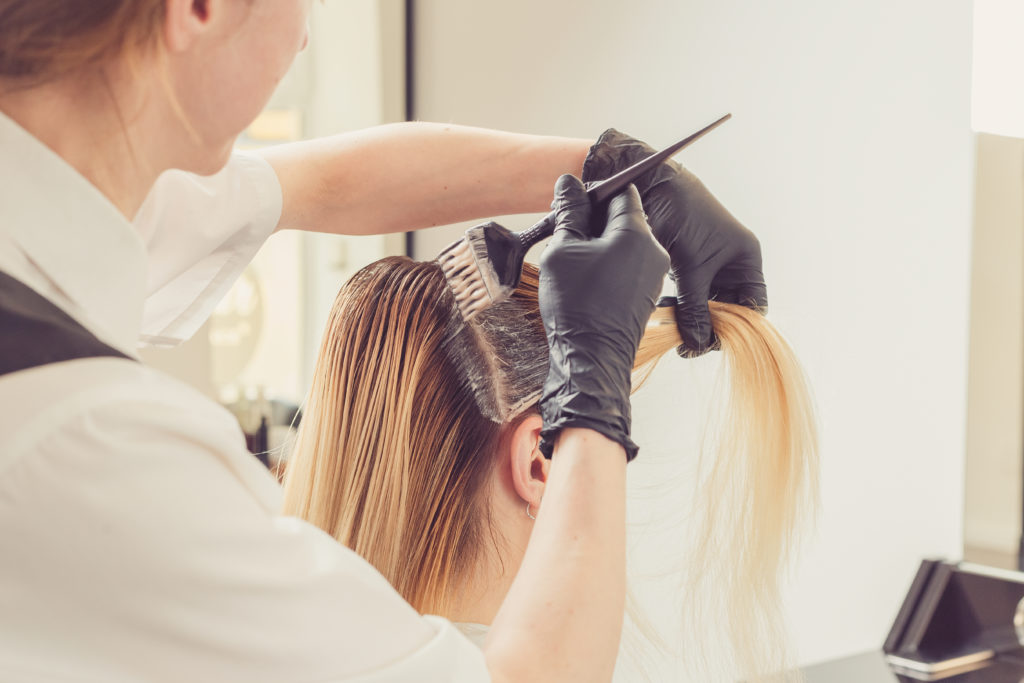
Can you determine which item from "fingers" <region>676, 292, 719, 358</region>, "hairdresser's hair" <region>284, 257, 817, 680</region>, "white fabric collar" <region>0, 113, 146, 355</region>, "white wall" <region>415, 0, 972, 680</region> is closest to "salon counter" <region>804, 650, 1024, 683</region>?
"white wall" <region>415, 0, 972, 680</region>

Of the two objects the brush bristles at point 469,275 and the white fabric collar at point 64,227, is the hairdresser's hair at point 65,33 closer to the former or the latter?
the white fabric collar at point 64,227

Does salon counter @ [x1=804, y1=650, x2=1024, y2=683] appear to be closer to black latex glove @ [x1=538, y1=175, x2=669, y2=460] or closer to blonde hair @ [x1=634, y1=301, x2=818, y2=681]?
blonde hair @ [x1=634, y1=301, x2=818, y2=681]

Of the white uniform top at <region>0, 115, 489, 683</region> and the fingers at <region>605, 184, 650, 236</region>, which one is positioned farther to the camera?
the fingers at <region>605, 184, 650, 236</region>

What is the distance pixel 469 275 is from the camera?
0.92 meters

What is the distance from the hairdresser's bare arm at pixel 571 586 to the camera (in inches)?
26.0

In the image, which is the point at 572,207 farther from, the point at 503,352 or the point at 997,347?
the point at 997,347

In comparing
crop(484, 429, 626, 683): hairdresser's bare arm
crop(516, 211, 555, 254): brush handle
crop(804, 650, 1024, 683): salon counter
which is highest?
crop(516, 211, 555, 254): brush handle

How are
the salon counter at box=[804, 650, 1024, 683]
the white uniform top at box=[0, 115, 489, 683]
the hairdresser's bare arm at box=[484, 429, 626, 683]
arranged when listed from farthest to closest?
1. the salon counter at box=[804, 650, 1024, 683]
2. the hairdresser's bare arm at box=[484, 429, 626, 683]
3. the white uniform top at box=[0, 115, 489, 683]

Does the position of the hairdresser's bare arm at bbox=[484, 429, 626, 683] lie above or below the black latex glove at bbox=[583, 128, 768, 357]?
below

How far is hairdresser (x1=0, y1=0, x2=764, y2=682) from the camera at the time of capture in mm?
487

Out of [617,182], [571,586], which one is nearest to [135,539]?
[571,586]

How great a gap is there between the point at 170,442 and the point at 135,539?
0.18 feet

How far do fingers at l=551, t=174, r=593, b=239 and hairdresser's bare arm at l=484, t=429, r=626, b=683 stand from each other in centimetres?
22

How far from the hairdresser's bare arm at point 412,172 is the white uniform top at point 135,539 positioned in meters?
0.44
